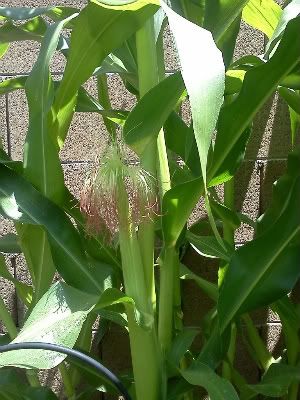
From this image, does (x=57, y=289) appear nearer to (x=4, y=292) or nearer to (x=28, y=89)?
(x=28, y=89)

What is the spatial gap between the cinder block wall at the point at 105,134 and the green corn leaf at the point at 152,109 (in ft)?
1.86

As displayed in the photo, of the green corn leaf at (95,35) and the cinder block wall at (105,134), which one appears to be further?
the cinder block wall at (105,134)

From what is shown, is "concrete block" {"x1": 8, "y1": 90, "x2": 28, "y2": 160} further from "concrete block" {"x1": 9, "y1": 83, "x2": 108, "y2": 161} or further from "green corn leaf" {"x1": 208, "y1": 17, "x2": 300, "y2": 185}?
"green corn leaf" {"x1": 208, "y1": 17, "x2": 300, "y2": 185}

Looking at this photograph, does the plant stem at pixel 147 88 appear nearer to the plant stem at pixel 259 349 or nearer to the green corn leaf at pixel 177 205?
the green corn leaf at pixel 177 205

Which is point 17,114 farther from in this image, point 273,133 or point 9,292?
point 273,133

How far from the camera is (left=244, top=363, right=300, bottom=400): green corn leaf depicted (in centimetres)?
82

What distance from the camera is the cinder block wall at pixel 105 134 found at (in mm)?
1259

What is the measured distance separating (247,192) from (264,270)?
50cm

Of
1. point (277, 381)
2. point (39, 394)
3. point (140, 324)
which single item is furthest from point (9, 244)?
point (277, 381)

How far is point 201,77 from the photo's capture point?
553 mm

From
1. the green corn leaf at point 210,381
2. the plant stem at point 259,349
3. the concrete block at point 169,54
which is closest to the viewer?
the green corn leaf at point 210,381

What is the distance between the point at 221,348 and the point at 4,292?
62 cm

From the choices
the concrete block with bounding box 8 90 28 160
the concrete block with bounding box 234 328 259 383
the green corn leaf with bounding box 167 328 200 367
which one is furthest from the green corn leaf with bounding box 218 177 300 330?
the concrete block with bounding box 8 90 28 160

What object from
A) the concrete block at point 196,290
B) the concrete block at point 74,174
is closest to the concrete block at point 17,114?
the concrete block at point 74,174
